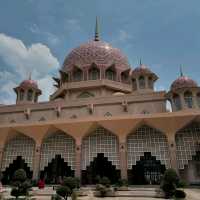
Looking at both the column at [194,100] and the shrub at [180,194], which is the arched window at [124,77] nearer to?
the column at [194,100]

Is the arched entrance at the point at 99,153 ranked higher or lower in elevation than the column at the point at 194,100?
lower

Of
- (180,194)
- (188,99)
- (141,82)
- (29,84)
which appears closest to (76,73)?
(29,84)

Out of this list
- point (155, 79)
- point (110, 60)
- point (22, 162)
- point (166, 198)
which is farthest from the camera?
point (110, 60)

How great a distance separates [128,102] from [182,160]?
28.2 ft

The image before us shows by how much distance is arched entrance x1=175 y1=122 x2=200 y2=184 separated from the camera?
19633 millimetres

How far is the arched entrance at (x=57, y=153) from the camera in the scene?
22.0 m

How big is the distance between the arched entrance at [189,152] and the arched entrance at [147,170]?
9.26 ft

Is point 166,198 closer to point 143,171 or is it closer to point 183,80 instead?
point 143,171

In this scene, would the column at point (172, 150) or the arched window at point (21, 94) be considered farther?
the arched window at point (21, 94)

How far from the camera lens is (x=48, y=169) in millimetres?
25047

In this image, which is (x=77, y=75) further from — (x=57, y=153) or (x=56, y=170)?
(x=56, y=170)

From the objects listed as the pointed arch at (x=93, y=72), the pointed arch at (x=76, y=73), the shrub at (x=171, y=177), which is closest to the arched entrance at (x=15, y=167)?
the pointed arch at (x=76, y=73)

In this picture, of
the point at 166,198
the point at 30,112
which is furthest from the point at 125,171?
the point at 30,112

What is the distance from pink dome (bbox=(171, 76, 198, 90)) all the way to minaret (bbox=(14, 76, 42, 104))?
19.1 metres
